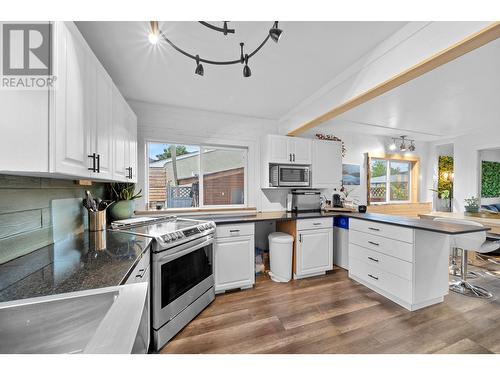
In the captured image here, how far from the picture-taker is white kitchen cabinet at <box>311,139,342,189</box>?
3449 mm

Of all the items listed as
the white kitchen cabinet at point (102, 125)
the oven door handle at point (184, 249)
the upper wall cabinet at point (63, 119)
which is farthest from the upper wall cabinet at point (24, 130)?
the oven door handle at point (184, 249)

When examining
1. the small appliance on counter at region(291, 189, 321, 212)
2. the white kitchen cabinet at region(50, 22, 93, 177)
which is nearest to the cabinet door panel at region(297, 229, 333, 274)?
the small appliance on counter at region(291, 189, 321, 212)

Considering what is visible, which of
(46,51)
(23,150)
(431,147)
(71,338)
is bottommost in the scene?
(71,338)

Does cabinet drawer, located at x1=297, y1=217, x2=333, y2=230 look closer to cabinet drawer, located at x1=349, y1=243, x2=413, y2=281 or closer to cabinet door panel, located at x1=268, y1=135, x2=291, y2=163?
cabinet drawer, located at x1=349, y1=243, x2=413, y2=281

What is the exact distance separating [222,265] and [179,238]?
887 millimetres

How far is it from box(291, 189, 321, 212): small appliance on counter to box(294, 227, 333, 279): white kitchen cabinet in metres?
0.54

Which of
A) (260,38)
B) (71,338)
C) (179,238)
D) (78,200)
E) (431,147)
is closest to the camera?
(71,338)

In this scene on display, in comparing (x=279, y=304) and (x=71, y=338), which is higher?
(x=71, y=338)

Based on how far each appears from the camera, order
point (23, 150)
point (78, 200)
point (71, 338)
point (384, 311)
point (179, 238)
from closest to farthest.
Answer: point (71, 338), point (23, 150), point (179, 238), point (78, 200), point (384, 311)

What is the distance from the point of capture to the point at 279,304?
2211 millimetres

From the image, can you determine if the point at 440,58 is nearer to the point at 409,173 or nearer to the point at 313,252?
the point at 313,252

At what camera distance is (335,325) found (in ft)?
6.12
